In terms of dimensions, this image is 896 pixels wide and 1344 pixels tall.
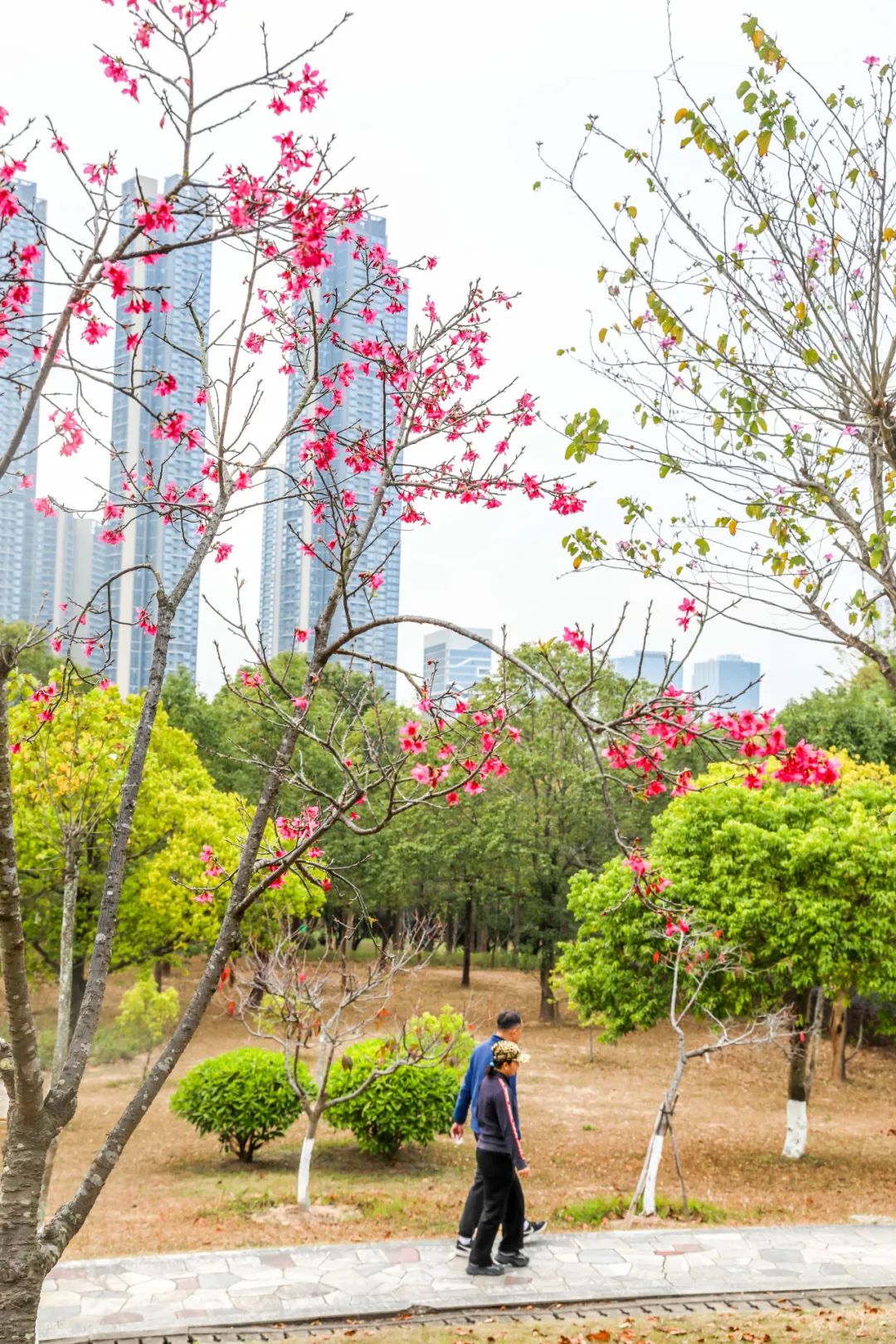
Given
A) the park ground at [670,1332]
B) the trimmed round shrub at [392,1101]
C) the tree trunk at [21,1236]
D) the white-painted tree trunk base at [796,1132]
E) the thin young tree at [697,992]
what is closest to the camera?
the tree trunk at [21,1236]

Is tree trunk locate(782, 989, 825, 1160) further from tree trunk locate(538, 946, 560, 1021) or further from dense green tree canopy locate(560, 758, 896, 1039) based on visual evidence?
tree trunk locate(538, 946, 560, 1021)

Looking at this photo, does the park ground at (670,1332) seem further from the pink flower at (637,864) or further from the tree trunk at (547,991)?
the tree trunk at (547,991)

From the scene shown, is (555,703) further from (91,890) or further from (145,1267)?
(145,1267)

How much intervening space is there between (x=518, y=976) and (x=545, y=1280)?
23151 mm

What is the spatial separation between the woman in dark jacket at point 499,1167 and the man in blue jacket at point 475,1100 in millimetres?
83

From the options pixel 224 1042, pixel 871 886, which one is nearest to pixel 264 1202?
pixel 871 886

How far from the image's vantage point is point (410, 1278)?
6.24m

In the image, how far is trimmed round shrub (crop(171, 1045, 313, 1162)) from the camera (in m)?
10.9

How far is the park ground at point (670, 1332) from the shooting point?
17.4 ft

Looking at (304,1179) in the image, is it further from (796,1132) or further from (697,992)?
(796,1132)

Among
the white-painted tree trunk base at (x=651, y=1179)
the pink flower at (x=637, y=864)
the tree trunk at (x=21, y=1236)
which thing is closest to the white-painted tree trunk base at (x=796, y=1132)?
the white-painted tree trunk base at (x=651, y=1179)

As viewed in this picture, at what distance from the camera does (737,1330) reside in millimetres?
5426

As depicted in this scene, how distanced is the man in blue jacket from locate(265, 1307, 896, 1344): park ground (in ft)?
3.19

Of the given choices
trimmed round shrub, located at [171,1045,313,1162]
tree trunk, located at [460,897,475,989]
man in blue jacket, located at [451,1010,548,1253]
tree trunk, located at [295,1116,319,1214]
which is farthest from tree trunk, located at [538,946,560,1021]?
man in blue jacket, located at [451,1010,548,1253]
